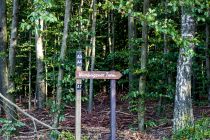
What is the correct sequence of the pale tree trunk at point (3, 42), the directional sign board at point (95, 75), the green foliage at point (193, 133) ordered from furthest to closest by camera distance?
the pale tree trunk at point (3, 42)
the green foliage at point (193, 133)
the directional sign board at point (95, 75)

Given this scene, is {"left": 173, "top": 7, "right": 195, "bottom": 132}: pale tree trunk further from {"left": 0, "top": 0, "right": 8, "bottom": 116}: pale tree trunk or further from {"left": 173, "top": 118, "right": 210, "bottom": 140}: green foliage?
{"left": 0, "top": 0, "right": 8, "bottom": 116}: pale tree trunk

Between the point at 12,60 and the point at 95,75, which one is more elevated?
the point at 12,60

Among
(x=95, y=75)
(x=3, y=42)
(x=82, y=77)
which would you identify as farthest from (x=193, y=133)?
(x=3, y=42)

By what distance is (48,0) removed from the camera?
674cm

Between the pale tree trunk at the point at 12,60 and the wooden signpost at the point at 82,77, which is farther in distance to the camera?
the pale tree trunk at the point at 12,60

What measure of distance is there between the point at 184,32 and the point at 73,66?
117 inches

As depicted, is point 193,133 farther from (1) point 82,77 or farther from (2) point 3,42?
(2) point 3,42

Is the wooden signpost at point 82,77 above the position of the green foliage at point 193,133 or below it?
above

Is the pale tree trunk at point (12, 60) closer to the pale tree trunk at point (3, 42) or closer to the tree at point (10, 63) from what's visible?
the tree at point (10, 63)

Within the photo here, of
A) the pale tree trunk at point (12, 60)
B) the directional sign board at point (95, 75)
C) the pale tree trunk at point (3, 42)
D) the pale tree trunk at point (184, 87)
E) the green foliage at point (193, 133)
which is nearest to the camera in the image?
the directional sign board at point (95, 75)

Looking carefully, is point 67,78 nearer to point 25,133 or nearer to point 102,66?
point 25,133

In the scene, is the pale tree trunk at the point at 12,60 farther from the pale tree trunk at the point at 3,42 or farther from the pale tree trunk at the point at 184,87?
the pale tree trunk at the point at 184,87

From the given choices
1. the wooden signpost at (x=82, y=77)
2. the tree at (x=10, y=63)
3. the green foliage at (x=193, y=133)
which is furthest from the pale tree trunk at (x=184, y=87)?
the tree at (x=10, y=63)

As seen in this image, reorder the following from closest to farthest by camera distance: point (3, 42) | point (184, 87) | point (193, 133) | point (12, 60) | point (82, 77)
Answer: point (82, 77) → point (193, 133) → point (184, 87) → point (12, 60) → point (3, 42)
